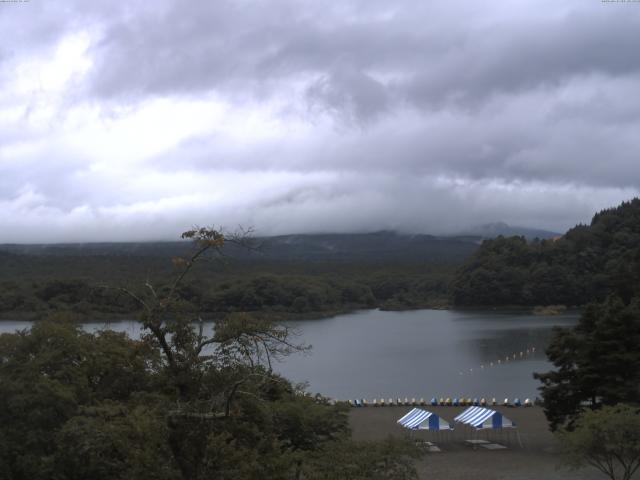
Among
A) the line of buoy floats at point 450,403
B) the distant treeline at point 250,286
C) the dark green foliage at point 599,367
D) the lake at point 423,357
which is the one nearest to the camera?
the dark green foliage at point 599,367

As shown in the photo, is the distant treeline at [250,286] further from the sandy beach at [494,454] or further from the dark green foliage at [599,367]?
the dark green foliage at [599,367]

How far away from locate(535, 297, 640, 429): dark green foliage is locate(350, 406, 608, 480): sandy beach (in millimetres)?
1162

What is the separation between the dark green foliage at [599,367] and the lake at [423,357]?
281 inches

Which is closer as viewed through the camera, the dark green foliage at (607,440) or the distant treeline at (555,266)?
the dark green foliage at (607,440)

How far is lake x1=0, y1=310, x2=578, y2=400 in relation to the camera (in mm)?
32562

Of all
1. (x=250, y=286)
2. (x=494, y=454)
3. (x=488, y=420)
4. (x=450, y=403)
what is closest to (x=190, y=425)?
(x=494, y=454)

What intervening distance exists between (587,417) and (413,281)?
8035cm

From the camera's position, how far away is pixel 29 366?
39.1 ft

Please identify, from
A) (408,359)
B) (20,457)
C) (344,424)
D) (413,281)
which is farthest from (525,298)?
(20,457)

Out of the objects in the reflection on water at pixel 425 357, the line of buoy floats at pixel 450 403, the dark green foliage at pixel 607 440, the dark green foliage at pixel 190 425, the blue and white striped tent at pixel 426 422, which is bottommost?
the reflection on water at pixel 425 357

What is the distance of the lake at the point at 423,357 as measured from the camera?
32562mm

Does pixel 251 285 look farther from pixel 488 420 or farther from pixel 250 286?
pixel 488 420

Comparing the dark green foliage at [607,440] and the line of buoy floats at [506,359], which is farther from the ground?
the dark green foliage at [607,440]

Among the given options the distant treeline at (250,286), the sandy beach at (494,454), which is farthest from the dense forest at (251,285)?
the sandy beach at (494,454)
